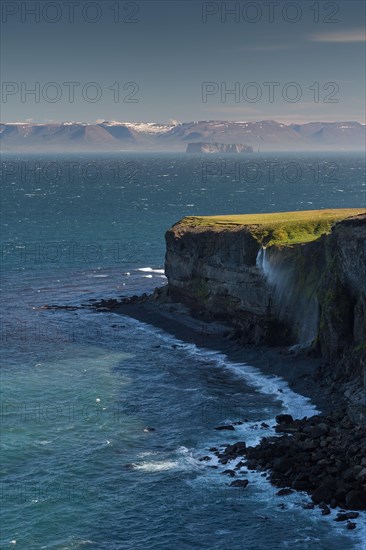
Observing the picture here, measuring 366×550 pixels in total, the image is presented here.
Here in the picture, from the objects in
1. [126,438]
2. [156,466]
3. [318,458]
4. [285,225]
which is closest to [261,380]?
[126,438]

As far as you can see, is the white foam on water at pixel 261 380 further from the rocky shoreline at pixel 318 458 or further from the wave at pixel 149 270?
the wave at pixel 149 270

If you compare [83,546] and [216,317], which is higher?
[216,317]

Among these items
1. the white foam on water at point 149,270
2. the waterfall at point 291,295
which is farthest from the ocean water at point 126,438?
the white foam on water at point 149,270

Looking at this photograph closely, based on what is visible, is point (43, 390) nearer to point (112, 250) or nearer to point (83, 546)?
point (83, 546)

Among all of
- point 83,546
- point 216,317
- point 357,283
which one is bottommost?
point 83,546

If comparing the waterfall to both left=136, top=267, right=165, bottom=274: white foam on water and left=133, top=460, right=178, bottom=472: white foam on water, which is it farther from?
left=136, top=267, right=165, bottom=274: white foam on water

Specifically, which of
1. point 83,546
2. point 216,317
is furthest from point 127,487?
point 216,317

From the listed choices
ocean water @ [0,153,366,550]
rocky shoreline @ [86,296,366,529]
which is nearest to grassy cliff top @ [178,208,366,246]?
ocean water @ [0,153,366,550]
